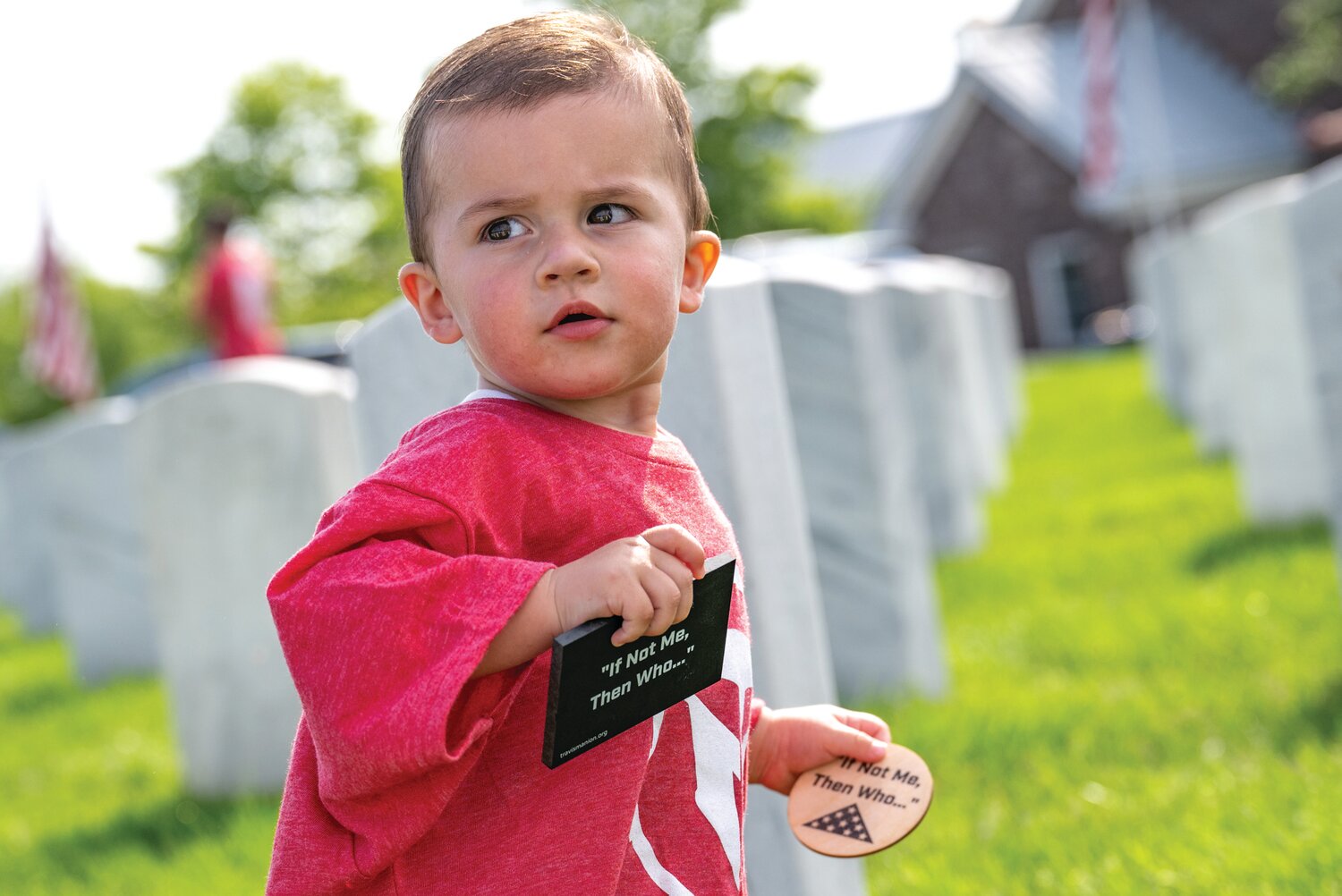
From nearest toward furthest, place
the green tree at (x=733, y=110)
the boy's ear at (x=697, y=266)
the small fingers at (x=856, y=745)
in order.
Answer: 1. the boy's ear at (x=697, y=266)
2. the small fingers at (x=856, y=745)
3. the green tree at (x=733, y=110)

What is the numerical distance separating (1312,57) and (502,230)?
77.5ft

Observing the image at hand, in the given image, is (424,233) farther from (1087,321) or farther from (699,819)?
(1087,321)

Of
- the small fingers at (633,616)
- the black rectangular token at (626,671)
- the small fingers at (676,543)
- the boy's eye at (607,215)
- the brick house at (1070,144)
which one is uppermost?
the boy's eye at (607,215)

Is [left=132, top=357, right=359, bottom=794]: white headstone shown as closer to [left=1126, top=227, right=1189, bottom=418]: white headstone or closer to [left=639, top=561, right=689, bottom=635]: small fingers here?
[left=639, top=561, right=689, bottom=635]: small fingers

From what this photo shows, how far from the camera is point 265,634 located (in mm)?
4109

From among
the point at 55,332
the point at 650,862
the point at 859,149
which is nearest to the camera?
the point at 650,862

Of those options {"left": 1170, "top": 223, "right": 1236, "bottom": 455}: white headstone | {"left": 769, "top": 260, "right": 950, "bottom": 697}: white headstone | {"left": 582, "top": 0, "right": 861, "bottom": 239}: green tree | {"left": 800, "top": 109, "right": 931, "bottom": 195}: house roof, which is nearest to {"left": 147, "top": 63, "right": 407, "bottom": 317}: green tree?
{"left": 582, "top": 0, "right": 861, "bottom": 239}: green tree

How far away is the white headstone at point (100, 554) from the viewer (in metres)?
6.66

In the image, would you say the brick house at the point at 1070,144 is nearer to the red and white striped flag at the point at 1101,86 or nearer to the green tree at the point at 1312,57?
the green tree at the point at 1312,57

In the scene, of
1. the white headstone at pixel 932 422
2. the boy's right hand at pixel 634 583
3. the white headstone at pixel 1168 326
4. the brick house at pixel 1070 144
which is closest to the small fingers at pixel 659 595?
the boy's right hand at pixel 634 583

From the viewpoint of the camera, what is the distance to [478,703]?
1.30 m

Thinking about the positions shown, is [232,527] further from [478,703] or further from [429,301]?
[478,703]

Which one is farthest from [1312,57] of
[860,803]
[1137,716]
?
[860,803]

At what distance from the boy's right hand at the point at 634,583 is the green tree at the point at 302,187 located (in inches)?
1667
